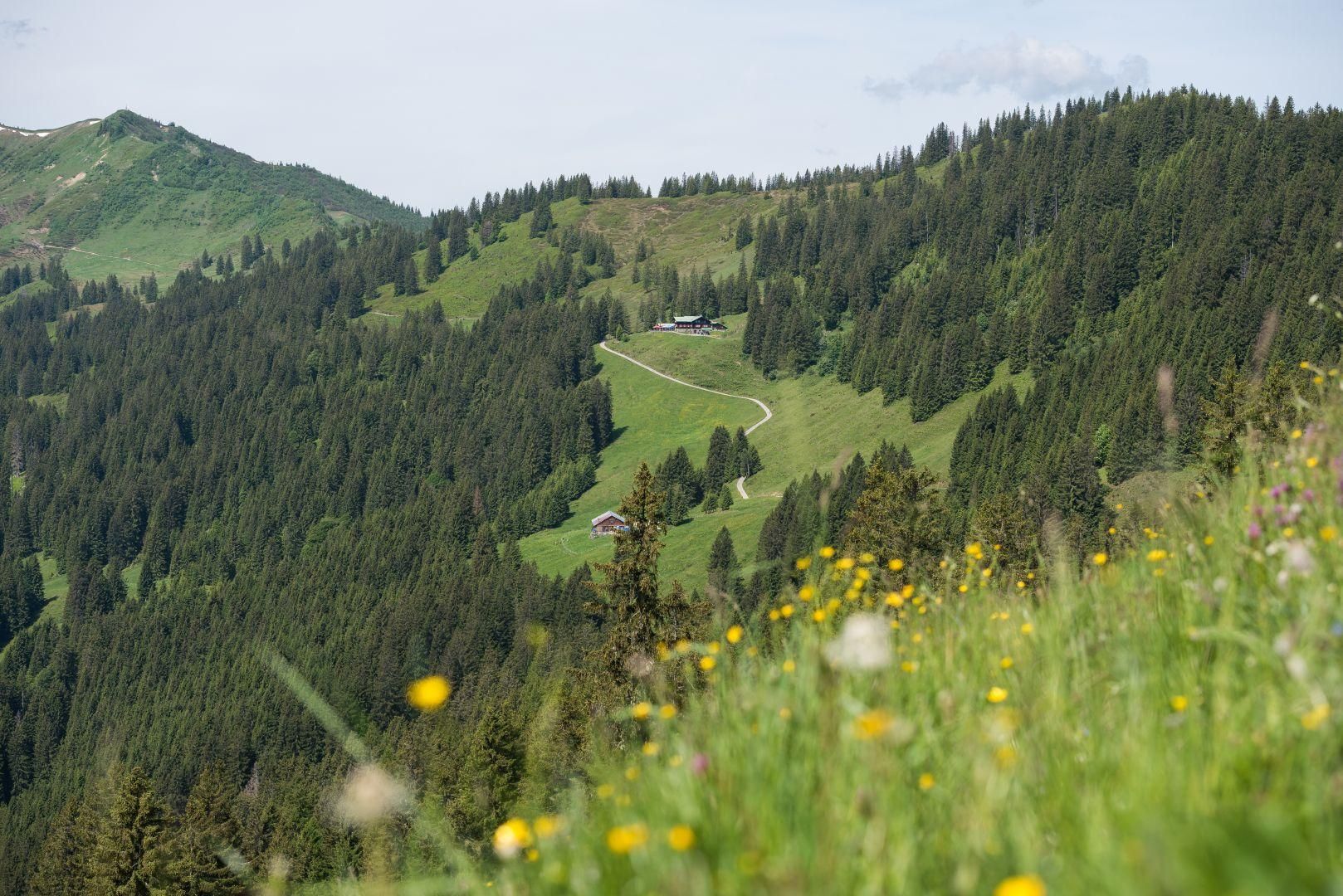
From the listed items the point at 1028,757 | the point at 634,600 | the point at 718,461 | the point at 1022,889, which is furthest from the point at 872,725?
the point at 718,461

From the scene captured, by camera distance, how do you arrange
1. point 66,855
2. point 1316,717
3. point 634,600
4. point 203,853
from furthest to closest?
1. point 66,855
2. point 203,853
3. point 634,600
4. point 1316,717

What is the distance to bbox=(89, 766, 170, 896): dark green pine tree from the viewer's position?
49.2 metres

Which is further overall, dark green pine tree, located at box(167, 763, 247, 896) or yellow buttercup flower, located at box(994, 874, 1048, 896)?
dark green pine tree, located at box(167, 763, 247, 896)

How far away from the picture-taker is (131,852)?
163 feet

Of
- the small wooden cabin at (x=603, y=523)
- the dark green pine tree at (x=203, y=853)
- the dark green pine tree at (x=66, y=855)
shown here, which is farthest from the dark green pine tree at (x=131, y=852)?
the small wooden cabin at (x=603, y=523)

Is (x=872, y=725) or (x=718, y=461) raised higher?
(x=872, y=725)

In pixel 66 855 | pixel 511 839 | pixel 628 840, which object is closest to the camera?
pixel 628 840

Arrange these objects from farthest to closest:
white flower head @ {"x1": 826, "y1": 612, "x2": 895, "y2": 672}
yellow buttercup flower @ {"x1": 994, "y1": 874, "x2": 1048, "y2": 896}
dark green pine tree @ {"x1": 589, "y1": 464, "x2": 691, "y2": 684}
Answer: dark green pine tree @ {"x1": 589, "y1": 464, "x2": 691, "y2": 684}, white flower head @ {"x1": 826, "y1": 612, "x2": 895, "y2": 672}, yellow buttercup flower @ {"x1": 994, "y1": 874, "x2": 1048, "y2": 896}

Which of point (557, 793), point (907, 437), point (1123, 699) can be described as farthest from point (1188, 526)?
point (907, 437)

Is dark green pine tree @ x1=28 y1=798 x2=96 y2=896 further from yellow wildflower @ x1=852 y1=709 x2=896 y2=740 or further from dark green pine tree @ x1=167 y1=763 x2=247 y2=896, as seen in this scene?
yellow wildflower @ x1=852 y1=709 x2=896 y2=740

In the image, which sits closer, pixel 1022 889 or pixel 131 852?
→ pixel 1022 889

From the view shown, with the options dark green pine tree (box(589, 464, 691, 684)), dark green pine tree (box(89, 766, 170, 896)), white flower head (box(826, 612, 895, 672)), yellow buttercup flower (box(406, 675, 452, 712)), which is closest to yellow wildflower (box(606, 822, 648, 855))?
white flower head (box(826, 612, 895, 672))

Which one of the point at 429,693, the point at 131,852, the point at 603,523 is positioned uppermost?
the point at 429,693

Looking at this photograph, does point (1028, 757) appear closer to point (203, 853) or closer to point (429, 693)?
point (429, 693)
